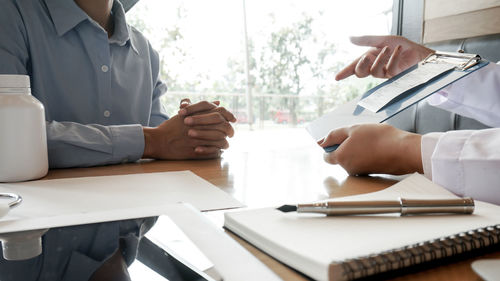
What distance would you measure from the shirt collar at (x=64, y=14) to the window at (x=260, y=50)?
280 centimetres

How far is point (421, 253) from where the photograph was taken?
0.25m

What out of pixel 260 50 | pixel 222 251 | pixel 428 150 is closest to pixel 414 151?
pixel 428 150

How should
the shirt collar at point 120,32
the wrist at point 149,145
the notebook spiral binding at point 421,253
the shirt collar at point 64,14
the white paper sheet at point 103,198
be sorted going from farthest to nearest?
the shirt collar at point 120,32, the shirt collar at point 64,14, the wrist at point 149,145, the white paper sheet at point 103,198, the notebook spiral binding at point 421,253

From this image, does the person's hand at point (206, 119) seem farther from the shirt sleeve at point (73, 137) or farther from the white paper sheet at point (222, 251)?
the white paper sheet at point (222, 251)

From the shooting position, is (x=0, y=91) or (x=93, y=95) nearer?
(x=0, y=91)

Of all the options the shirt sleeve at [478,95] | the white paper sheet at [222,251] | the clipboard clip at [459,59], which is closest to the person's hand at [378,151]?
the clipboard clip at [459,59]

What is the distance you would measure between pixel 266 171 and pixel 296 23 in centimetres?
401

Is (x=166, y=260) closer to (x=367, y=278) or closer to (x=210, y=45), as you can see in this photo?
(x=367, y=278)

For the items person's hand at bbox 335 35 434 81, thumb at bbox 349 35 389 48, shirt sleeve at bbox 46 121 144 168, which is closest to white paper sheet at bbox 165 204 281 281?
shirt sleeve at bbox 46 121 144 168

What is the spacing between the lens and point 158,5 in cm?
386

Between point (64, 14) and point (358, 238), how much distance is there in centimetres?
91

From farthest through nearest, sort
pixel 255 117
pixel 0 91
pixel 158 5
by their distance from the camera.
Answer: pixel 255 117, pixel 158 5, pixel 0 91

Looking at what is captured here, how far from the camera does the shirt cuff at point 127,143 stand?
0.74m

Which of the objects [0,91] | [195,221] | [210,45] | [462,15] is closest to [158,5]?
[210,45]
